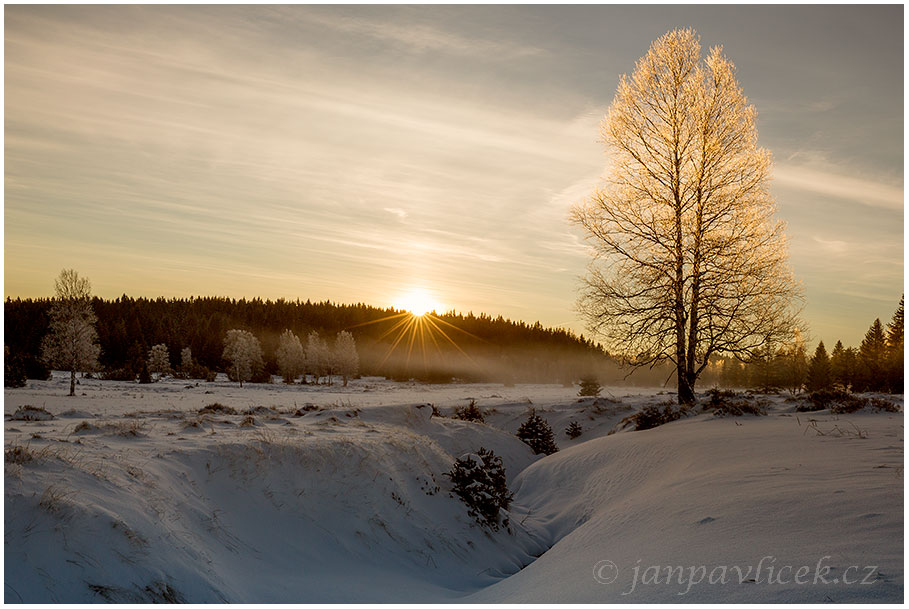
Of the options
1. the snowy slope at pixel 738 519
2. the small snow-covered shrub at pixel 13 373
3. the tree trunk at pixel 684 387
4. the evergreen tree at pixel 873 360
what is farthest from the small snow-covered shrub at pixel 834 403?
the small snow-covered shrub at pixel 13 373

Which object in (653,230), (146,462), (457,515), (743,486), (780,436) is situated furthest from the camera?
(653,230)

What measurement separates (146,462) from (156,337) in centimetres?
9724

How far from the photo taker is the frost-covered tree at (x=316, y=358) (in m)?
85.5

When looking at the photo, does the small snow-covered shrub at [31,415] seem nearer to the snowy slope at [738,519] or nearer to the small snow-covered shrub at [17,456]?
the small snow-covered shrub at [17,456]

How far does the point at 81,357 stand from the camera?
4078 centimetres

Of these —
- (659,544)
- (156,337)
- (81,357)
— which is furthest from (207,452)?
(156,337)

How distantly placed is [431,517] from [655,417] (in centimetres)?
760

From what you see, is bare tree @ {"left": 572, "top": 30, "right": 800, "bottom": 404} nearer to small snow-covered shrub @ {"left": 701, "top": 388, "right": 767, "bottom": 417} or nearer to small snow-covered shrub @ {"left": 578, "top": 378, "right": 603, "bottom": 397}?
small snow-covered shrub @ {"left": 701, "top": 388, "right": 767, "bottom": 417}

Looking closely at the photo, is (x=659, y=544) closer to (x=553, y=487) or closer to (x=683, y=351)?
(x=553, y=487)

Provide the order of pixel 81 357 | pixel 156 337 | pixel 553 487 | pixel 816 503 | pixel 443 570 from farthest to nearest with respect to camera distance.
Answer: pixel 156 337, pixel 81 357, pixel 553 487, pixel 443 570, pixel 816 503

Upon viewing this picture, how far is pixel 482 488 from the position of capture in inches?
472

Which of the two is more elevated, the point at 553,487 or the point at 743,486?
the point at 743,486

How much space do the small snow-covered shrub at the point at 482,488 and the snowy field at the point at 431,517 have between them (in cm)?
33

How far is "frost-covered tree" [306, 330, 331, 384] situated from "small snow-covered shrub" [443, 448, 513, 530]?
7527cm
